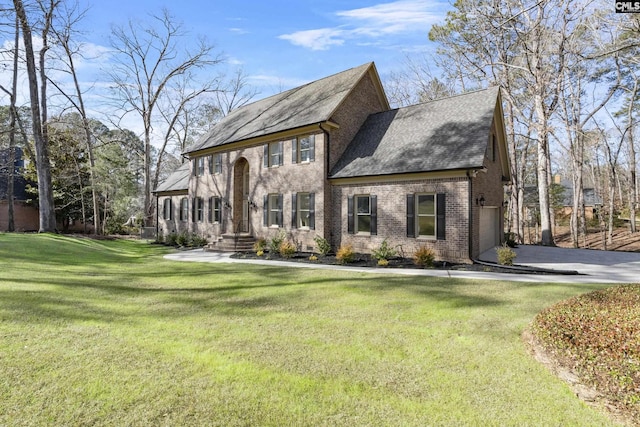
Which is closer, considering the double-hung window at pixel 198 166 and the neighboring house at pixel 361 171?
the neighboring house at pixel 361 171

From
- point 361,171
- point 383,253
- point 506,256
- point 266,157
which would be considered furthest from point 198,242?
point 506,256

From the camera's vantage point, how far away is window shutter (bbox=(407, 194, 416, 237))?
1239 centimetres

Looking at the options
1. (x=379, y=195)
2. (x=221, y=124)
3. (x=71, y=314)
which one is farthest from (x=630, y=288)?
(x=221, y=124)

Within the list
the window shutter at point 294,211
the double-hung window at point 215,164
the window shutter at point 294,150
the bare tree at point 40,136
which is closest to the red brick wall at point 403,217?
the window shutter at point 294,211

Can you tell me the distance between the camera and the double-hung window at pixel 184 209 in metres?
22.6

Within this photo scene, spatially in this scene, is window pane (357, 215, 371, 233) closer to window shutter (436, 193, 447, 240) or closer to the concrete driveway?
window shutter (436, 193, 447, 240)

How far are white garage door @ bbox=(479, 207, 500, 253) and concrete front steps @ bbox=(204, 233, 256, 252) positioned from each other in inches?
419

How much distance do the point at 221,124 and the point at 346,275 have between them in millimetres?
17284

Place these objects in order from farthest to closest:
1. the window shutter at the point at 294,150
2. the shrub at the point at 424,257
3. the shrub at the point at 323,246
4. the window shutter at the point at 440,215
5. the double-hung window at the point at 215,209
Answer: the double-hung window at the point at 215,209 → the window shutter at the point at 294,150 → the shrub at the point at 323,246 → the window shutter at the point at 440,215 → the shrub at the point at 424,257

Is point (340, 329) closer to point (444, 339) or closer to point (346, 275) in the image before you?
point (444, 339)

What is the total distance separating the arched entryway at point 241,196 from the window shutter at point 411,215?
960 centimetres

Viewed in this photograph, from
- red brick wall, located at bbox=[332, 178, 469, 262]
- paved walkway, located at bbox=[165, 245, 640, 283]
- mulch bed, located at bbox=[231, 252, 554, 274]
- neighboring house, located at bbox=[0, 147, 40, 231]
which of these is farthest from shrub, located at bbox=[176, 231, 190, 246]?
neighboring house, located at bbox=[0, 147, 40, 231]

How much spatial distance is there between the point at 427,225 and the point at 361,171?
3.43 meters

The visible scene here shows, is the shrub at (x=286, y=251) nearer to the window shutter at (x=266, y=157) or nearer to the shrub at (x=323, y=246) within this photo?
the shrub at (x=323, y=246)
